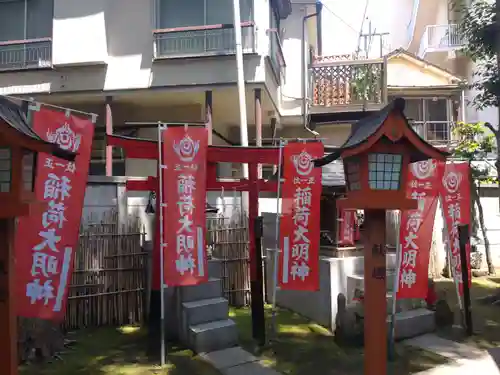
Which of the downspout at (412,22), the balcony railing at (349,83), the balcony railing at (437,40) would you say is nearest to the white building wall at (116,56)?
the balcony railing at (349,83)

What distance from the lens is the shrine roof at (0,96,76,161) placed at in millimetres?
4495

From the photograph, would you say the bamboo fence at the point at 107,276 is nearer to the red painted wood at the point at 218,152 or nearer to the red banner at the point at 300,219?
the red painted wood at the point at 218,152

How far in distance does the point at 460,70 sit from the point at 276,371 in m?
22.4

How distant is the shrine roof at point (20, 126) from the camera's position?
4.50m

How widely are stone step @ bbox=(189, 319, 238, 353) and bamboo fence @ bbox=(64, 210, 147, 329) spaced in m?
2.01

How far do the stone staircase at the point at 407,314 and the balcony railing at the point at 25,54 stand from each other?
1106cm

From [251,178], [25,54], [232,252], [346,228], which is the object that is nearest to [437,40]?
[346,228]

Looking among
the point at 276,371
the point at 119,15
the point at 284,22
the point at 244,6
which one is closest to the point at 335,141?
the point at 284,22

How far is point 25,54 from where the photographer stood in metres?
13.8

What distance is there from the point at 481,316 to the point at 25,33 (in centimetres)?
1530

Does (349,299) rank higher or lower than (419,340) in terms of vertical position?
higher

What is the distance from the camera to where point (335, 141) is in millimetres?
17703

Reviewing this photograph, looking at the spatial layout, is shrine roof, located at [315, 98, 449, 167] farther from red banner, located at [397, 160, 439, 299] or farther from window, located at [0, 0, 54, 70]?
window, located at [0, 0, 54, 70]

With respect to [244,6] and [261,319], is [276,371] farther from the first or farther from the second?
[244,6]
